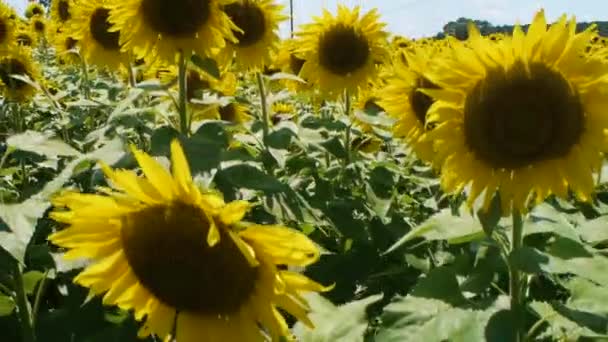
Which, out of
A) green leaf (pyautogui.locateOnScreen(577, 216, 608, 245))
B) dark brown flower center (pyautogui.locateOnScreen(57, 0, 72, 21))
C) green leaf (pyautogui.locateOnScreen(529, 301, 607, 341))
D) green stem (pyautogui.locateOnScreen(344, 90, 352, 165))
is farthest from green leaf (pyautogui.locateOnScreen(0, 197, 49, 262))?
dark brown flower center (pyautogui.locateOnScreen(57, 0, 72, 21))

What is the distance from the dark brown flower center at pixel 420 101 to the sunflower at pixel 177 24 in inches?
30.3

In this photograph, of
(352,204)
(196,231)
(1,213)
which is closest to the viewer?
(196,231)

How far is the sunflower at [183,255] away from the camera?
1647 millimetres

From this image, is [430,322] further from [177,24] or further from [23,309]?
[177,24]

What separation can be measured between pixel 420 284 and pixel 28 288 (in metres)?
1.21

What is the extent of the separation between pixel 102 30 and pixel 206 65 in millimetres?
1769

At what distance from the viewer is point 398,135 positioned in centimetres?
349

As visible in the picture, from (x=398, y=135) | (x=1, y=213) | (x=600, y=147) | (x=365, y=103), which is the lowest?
(x=365, y=103)

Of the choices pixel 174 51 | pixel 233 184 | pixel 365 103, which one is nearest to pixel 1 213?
pixel 233 184

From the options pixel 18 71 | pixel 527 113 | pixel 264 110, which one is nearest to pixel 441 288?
pixel 527 113

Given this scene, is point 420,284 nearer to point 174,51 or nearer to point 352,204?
point 352,204

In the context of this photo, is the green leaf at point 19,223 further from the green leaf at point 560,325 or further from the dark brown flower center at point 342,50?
the dark brown flower center at point 342,50

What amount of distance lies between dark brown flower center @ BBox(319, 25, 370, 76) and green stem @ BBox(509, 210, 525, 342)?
8.98 ft

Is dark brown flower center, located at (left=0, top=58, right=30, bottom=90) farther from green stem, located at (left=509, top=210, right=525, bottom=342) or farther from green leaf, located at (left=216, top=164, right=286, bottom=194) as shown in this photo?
green stem, located at (left=509, top=210, right=525, bottom=342)
